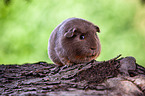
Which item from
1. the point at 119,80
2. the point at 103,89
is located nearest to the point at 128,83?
the point at 119,80

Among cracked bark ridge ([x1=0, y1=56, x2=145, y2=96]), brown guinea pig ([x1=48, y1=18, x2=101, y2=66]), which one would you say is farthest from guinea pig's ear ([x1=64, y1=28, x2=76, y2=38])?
cracked bark ridge ([x1=0, y1=56, x2=145, y2=96])

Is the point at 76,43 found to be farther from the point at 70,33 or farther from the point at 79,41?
the point at 70,33

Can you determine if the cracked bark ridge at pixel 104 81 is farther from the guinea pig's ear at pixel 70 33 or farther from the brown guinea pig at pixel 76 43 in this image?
the guinea pig's ear at pixel 70 33

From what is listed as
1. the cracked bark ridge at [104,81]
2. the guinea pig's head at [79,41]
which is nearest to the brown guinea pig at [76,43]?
the guinea pig's head at [79,41]

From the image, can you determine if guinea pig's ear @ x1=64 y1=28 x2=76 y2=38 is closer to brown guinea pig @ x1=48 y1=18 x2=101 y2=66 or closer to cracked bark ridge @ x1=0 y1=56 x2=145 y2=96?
brown guinea pig @ x1=48 y1=18 x2=101 y2=66

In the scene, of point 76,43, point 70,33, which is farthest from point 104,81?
point 70,33

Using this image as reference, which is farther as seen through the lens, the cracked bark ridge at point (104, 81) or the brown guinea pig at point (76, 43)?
the brown guinea pig at point (76, 43)

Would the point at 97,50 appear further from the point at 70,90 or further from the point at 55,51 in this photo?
the point at 70,90

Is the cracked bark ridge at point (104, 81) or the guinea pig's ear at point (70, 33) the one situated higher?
the guinea pig's ear at point (70, 33)

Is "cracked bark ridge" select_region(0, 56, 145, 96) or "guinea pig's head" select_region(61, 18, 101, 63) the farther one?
"guinea pig's head" select_region(61, 18, 101, 63)
